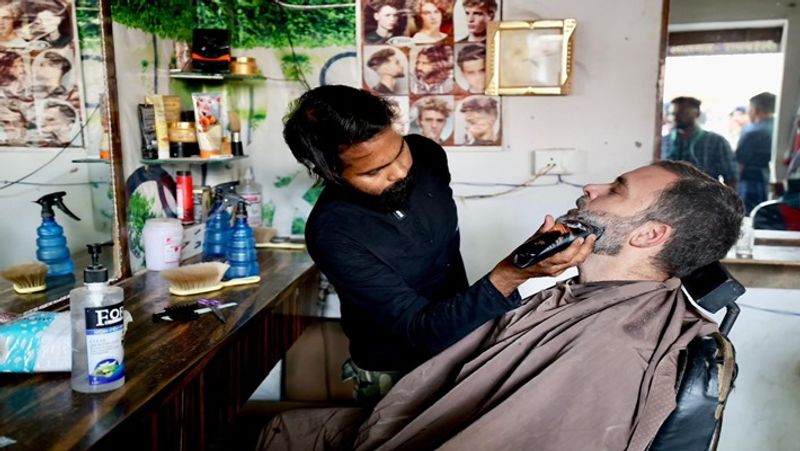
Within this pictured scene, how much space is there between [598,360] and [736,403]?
62.7 inches

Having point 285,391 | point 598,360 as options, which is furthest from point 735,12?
point 285,391

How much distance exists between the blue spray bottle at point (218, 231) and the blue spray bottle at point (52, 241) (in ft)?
1.83

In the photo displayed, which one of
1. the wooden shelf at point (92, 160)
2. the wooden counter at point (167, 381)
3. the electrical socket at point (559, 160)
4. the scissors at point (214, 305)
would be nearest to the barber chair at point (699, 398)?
the wooden counter at point (167, 381)

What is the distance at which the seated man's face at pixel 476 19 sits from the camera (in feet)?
7.82

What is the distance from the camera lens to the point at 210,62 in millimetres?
2338

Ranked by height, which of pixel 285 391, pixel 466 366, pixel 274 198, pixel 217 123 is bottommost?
pixel 285 391

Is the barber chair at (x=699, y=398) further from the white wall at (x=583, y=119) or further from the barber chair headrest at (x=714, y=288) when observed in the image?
the white wall at (x=583, y=119)

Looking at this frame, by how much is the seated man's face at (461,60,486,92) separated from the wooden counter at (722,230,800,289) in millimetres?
1068

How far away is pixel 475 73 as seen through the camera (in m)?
2.41

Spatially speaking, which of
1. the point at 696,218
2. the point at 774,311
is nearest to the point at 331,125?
the point at 696,218

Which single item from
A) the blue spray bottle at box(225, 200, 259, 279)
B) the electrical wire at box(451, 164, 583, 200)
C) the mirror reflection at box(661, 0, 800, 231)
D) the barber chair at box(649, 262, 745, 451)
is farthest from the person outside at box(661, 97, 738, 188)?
the blue spray bottle at box(225, 200, 259, 279)

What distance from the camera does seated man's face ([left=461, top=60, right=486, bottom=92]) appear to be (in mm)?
2410

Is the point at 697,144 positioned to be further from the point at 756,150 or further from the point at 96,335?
the point at 96,335

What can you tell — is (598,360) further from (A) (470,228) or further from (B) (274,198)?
(B) (274,198)
